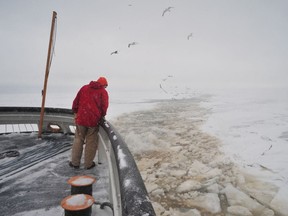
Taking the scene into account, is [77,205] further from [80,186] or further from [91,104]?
[91,104]

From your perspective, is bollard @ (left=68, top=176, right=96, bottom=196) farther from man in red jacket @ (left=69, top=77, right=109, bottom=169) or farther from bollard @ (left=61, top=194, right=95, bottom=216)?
man in red jacket @ (left=69, top=77, right=109, bottom=169)

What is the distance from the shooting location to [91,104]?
139 inches

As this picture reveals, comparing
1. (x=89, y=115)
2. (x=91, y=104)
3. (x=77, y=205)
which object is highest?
(x=91, y=104)

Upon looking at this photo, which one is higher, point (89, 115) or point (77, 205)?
point (89, 115)

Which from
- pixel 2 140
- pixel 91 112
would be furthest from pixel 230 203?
pixel 2 140

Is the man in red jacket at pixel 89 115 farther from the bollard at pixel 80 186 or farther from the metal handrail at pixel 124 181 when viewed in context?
the bollard at pixel 80 186

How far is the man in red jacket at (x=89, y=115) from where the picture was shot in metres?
3.55

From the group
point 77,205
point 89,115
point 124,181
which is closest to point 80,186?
point 77,205

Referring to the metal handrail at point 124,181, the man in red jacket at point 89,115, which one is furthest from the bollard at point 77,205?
the man in red jacket at point 89,115

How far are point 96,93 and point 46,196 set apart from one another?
5.12ft

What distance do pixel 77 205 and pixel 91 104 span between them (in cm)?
197

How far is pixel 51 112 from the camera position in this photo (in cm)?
544

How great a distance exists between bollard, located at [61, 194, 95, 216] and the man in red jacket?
5.78ft

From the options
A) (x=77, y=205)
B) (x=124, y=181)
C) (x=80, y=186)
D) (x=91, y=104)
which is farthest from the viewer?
(x=91, y=104)
